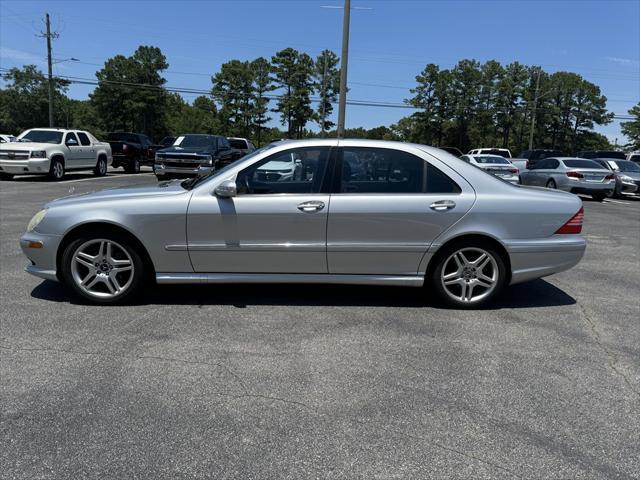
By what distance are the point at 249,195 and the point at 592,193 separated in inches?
677

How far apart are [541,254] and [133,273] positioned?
3.75 m

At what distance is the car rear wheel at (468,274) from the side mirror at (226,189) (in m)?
1.98

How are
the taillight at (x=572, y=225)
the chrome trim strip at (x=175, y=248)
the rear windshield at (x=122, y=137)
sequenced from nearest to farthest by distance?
the chrome trim strip at (x=175, y=248) → the taillight at (x=572, y=225) → the rear windshield at (x=122, y=137)

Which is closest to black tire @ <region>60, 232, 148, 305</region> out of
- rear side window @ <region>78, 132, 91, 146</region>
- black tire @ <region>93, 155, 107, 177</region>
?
rear side window @ <region>78, 132, 91, 146</region>

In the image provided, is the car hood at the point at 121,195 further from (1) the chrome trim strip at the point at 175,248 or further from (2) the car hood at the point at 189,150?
(2) the car hood at the point at 189,150

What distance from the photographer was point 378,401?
10.3 ft

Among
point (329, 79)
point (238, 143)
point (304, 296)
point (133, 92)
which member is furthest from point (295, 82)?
point (304, 296)

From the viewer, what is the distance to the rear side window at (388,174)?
4820 millimetres

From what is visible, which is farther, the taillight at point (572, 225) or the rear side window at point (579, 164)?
the rear side window at point (579, 164)

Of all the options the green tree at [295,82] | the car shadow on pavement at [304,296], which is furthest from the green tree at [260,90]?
the car shadow on pavement at [304,296]

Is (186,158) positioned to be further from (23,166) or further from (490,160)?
(490,160)

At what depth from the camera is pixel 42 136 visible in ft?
60.1

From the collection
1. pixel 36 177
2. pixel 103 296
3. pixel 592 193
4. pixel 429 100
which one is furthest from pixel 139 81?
pixel 103 296

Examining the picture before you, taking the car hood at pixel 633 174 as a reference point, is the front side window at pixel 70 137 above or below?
above
